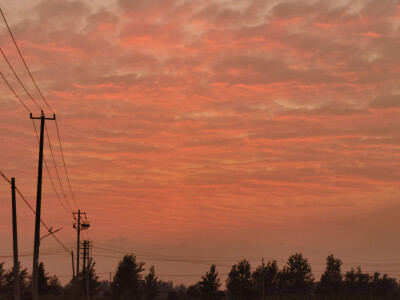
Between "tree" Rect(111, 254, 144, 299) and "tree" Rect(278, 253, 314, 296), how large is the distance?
1513 inches

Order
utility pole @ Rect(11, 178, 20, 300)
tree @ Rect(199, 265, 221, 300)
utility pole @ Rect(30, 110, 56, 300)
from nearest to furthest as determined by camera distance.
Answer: utility pole @ Rect(11, 178, 20, 300), utility pole @ Rect(30, 110, 56, 300), tree @ Rect(199, 265, 221, 300)

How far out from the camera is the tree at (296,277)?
168 meters

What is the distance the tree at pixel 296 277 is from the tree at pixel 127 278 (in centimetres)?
3843

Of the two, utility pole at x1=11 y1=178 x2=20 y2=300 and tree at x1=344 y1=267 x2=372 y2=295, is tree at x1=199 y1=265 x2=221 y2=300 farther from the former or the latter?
utility pole at x1=11 y1=178 x2=20 y2=300

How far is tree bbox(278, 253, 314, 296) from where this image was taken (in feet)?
551

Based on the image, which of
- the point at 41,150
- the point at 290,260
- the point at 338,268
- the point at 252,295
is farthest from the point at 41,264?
the point at 41,150

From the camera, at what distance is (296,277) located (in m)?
169

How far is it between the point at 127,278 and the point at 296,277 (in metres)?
45.7

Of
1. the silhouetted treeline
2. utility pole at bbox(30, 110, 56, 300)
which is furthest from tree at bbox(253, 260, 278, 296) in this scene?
utility pole at bbox(30, 110, 56, 300)

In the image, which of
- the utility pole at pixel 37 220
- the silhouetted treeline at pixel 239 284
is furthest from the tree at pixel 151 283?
the utility pole at pixel 37 220

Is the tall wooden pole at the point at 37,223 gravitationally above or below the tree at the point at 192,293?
above

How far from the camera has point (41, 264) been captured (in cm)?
14475

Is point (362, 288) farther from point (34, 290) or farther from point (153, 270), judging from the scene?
point (34, 290)

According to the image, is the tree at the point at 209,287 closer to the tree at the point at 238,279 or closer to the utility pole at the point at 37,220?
the tree at the point at 238,279
